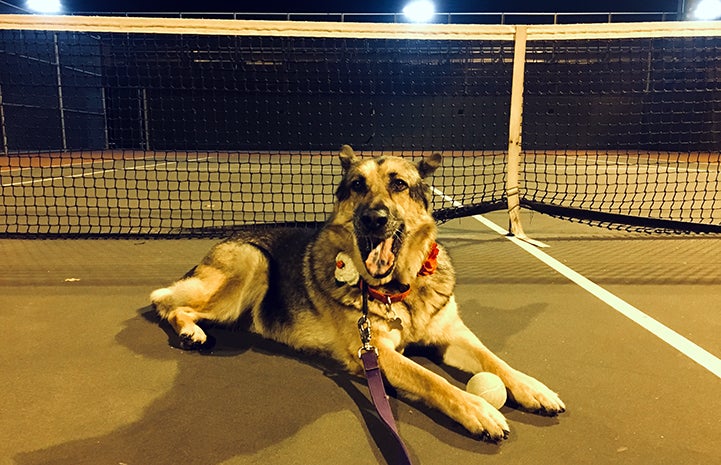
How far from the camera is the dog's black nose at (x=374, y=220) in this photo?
8.66ft

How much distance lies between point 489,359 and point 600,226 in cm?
430

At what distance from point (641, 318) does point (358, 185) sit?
2082 mm

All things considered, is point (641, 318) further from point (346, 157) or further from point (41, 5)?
point (41, 5)

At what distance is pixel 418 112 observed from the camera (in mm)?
23812

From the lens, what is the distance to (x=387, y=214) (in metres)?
2.69

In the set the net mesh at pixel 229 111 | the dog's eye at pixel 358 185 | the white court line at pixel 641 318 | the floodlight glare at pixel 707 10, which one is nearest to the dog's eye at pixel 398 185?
the dog's eye at pixel 358 185

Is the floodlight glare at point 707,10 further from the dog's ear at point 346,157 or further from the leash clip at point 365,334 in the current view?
the leash clip at point 365,334

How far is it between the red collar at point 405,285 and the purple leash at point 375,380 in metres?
0.04

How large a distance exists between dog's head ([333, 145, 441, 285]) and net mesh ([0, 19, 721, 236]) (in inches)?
153

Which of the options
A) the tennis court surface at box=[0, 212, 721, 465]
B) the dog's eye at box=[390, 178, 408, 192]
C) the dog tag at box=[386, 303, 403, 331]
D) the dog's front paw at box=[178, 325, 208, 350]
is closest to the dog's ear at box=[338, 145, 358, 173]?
the dog's eye at box=[390, 178, 408, 192]

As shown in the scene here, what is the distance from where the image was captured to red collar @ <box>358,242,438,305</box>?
2.73 metres

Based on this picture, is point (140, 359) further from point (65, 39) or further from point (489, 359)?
point (65, 39)

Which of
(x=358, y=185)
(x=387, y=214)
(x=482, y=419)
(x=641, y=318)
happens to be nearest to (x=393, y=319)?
(x=387, y=214)

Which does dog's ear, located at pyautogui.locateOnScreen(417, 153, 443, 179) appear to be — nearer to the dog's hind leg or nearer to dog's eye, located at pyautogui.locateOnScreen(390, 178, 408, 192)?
dog's eye, located at pyautogui.locateOnScreen(390, 178, 408, 192)
